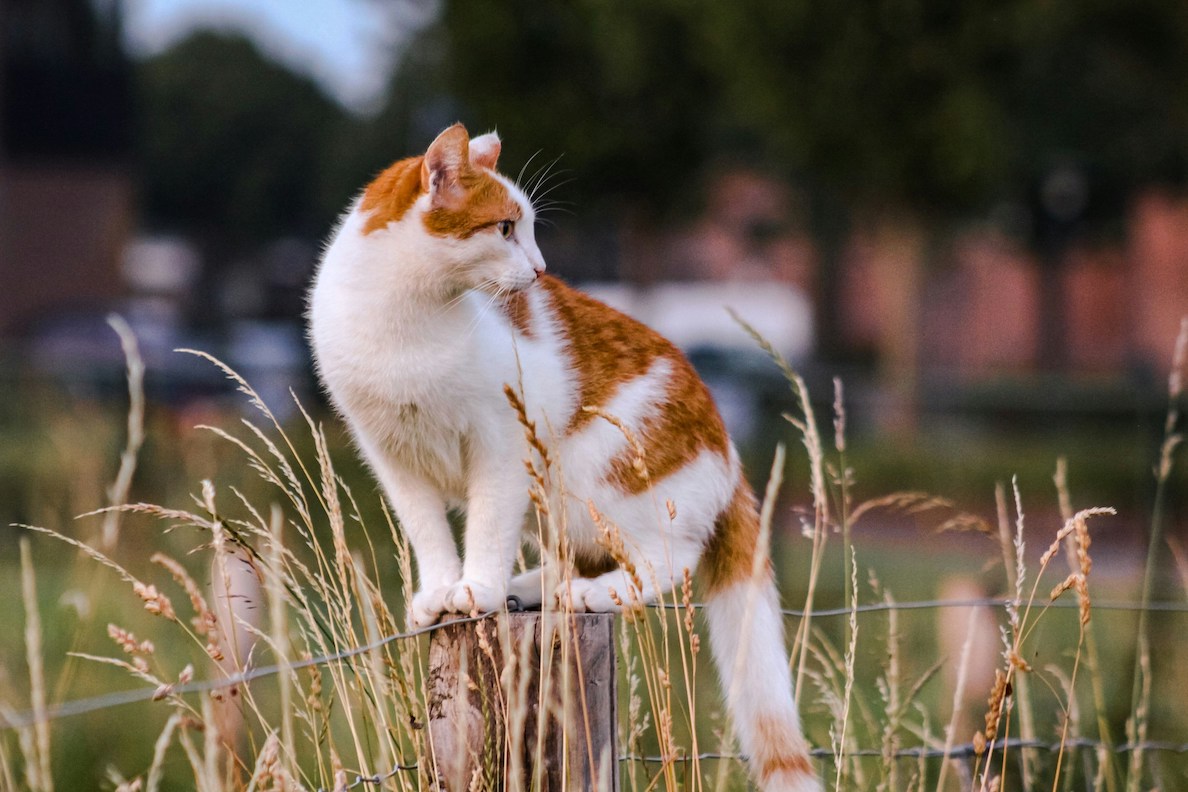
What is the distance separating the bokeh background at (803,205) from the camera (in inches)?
339

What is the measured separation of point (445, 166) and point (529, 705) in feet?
3.47

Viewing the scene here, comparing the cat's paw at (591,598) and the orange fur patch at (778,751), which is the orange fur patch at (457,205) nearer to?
the cat's paw at (591,598)

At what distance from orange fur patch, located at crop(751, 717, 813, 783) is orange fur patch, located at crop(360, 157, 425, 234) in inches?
46.0

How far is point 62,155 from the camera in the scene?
82.6ft

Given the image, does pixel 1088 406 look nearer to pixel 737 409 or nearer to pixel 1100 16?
pixel 737 409

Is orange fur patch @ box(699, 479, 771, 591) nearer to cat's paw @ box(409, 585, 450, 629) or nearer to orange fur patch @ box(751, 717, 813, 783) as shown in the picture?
orange fur patch @ box(751, 717, 813, 783)

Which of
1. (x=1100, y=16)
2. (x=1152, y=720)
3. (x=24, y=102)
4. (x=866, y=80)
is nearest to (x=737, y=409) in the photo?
(x=866, y=80)

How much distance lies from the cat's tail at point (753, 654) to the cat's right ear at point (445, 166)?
860 mm

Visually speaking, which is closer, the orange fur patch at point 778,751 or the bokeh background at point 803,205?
the orange fur patch at point 778,751

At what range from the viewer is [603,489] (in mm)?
2508

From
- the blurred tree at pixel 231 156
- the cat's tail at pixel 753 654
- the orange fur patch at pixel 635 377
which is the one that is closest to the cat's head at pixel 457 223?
the orange fur patch at pixel 635 377

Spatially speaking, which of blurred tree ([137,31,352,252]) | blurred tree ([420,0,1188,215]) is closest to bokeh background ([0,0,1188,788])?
blurred tree ([420,0,1188,215])

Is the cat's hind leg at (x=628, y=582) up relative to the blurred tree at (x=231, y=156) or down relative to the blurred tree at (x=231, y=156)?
down

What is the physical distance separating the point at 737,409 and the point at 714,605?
10.5 metres
